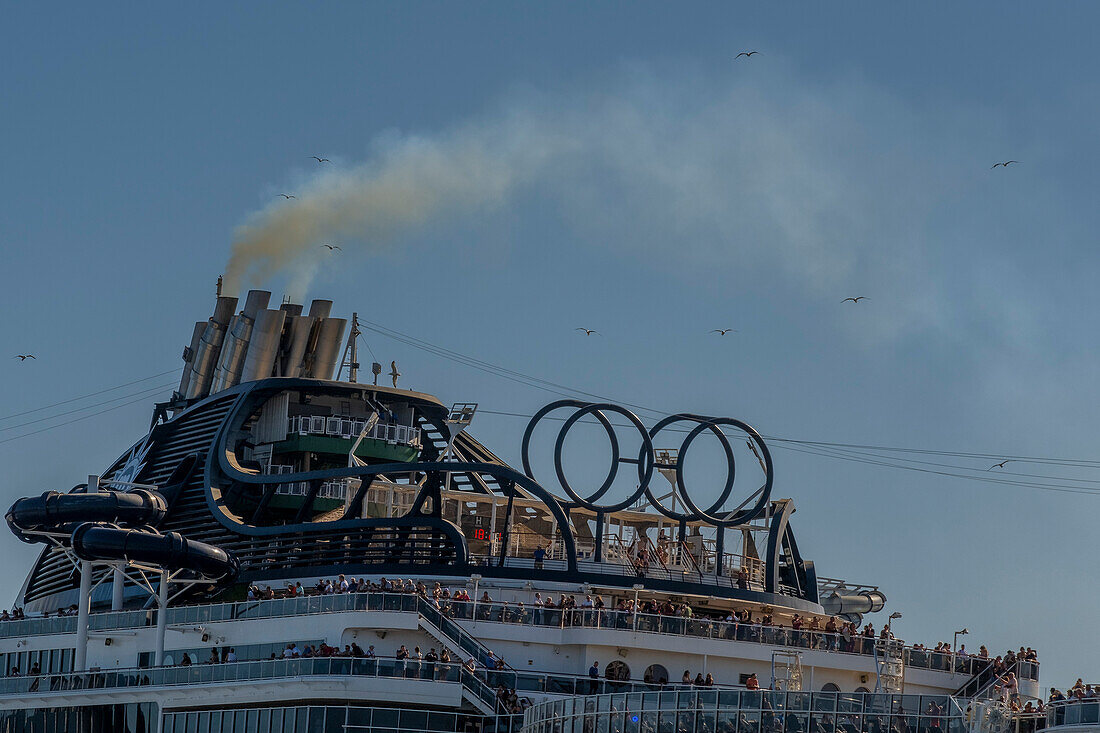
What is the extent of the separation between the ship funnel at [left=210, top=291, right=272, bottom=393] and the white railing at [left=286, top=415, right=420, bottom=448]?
349 inches

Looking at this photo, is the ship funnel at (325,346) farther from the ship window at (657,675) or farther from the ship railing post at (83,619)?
the ship window at (657,675)

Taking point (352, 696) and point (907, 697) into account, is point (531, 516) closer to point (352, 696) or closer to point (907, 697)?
point (352, 696)

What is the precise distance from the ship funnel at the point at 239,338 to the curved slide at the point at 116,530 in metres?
13.8

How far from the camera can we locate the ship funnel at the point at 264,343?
290 feet

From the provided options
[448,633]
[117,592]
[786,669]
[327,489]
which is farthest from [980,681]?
[117,592]

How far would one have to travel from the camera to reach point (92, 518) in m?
72.5

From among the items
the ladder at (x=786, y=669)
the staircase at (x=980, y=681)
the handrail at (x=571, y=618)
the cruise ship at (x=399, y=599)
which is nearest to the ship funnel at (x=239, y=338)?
the cruise ship at (x=399, y=599)

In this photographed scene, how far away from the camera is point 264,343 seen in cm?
8862

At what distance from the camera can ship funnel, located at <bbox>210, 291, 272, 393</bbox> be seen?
8988 cm

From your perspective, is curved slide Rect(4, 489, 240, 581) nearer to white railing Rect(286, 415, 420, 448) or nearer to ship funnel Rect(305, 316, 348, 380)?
white railing Rect(286, 415, 420, 448)

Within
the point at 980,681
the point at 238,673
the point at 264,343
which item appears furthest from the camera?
the point at 264,343

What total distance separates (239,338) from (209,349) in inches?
156

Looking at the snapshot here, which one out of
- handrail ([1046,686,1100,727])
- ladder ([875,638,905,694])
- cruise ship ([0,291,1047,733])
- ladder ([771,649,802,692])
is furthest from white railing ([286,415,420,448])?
handrail ([1046,686,1100,727])

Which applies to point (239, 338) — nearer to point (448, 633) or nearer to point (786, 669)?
point (448, 633)
